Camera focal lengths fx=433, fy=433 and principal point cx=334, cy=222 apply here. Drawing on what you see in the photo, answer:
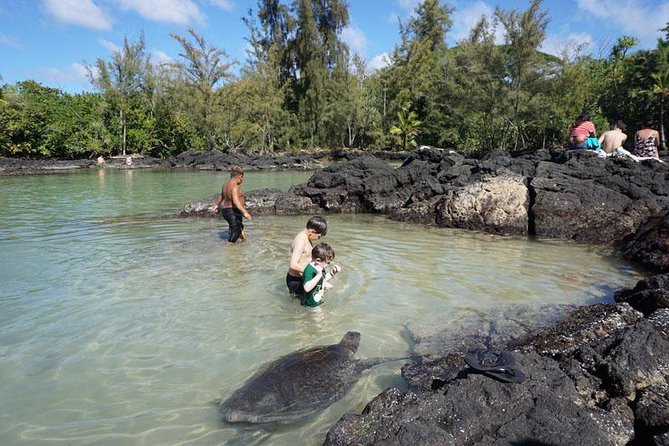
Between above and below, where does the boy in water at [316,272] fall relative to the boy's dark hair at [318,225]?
below

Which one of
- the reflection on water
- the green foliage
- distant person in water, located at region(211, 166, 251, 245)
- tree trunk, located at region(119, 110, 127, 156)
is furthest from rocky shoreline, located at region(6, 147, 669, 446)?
tree trunk, located at region(119, 110, 127, 156)

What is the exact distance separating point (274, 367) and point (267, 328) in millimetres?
1186

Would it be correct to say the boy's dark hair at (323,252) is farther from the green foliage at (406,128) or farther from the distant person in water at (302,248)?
the green foliage at (406,128)

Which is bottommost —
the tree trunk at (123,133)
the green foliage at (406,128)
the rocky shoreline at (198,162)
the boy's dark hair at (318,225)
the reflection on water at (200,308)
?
Result: the reflection on water at (200,308)

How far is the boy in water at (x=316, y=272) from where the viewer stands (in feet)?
16.5

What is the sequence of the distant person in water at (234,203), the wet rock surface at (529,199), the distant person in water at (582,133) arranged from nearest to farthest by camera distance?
the distant person in water at (234,203) < the wet rock surface at (529,199) < the distant person in water at (582,133)

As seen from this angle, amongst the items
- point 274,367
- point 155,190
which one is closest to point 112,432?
point 274,367

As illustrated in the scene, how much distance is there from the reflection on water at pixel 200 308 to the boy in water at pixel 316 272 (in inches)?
8.3

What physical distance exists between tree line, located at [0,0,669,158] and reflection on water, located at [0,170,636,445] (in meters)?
25.5

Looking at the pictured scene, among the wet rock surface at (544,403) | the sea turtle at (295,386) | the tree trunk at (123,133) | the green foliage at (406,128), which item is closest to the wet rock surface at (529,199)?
the wet rock surface at (544,403)

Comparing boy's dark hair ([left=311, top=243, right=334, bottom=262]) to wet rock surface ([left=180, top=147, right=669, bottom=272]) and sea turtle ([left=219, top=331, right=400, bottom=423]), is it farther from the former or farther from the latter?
wet rock surface ([left=180, top=147, right=669, bottom=272])

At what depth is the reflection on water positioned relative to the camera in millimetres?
3412

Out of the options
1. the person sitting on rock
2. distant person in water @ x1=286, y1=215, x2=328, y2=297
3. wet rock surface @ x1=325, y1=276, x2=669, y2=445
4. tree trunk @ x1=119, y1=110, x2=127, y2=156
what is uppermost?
tree trunk @ x1=119, y1=110, x2=127, y2=156

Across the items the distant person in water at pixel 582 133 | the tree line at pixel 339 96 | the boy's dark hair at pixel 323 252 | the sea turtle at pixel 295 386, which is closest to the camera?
the sea turtle at pixel 295 386
